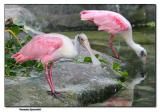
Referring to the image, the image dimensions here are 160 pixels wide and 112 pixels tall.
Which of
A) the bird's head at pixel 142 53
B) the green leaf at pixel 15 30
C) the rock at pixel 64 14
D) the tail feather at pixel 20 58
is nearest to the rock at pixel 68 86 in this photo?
the tail feather at pixel 20 58

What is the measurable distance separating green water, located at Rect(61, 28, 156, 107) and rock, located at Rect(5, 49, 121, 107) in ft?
0.99

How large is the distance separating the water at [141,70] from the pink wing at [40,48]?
93 cm

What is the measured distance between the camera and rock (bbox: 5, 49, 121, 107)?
5.49 metres

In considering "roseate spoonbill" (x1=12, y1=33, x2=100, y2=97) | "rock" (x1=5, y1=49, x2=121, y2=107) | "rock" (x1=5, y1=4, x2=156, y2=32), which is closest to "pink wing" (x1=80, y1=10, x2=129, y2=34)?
"rock" (x1=5, y1=49, x2=121, y2=107)

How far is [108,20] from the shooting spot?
7.23 metres

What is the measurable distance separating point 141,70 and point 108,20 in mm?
803

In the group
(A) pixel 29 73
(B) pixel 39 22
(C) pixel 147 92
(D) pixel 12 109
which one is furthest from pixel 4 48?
(B) pixel 39 22

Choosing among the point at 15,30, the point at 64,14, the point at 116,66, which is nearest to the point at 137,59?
the point at 116,66

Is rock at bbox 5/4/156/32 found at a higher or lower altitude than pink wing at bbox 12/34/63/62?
higher

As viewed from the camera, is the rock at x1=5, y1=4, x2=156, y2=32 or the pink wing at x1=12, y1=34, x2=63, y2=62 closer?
the pink wing at x1=12, y1=34, x2=63, y2=62

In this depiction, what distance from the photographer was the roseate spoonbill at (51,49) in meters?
5.62

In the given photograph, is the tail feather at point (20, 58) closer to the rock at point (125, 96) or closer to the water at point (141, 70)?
the rock at point (125, 96)

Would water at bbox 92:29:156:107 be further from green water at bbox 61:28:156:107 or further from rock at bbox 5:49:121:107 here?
rock at bbox 5:49:121:107

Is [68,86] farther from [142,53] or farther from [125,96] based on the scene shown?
[142,53]
